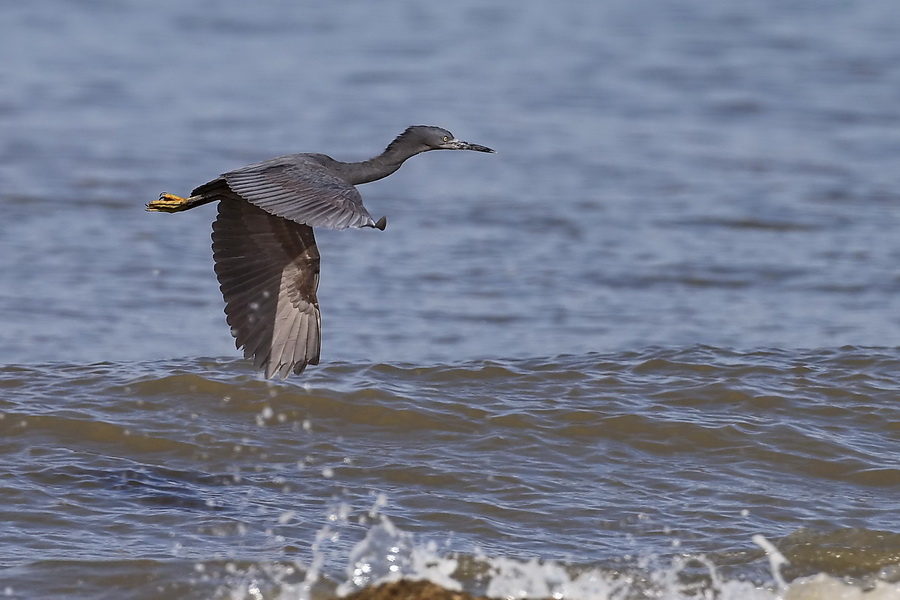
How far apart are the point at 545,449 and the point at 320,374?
1.43 m

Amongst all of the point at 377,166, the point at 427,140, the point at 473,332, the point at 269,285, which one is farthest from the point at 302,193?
the point at 473,332

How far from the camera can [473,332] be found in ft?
25.4

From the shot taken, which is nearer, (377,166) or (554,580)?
(554,580)

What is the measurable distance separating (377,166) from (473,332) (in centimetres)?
225

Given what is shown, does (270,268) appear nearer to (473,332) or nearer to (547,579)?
(547,579)

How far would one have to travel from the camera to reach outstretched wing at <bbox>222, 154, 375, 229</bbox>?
4.48m

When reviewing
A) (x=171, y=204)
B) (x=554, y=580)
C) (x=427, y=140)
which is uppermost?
(x=427, y=140)

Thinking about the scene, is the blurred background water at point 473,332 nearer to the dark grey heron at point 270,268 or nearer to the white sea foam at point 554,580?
the white sea foam at point 554,580

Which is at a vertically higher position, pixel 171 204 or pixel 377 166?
pixel 377 166

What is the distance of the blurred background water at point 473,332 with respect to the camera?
5.09 m

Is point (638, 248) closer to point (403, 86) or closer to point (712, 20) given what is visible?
point (403, 86)

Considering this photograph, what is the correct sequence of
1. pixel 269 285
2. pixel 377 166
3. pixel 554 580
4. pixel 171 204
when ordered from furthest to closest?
pixel 377 166, pixel 171 204, pixel 269 285, pixel 554 580

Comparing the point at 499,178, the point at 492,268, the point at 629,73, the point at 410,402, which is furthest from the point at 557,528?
the point at 629,73

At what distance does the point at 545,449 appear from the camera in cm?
598
